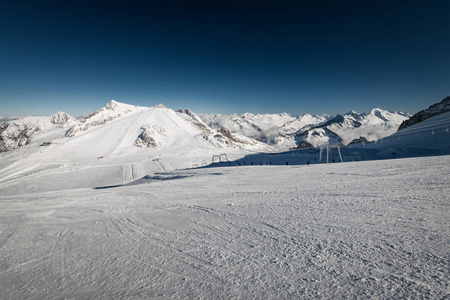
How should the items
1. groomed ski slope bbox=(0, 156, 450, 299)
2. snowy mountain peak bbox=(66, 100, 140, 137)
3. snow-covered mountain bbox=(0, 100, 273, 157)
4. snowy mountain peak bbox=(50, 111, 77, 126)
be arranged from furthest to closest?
snowy mountain peak bbox=(50, 111, 77, 126) < snowy mountain peak bbox=(66, 100, 140, 137) < snow-covered mountain bbox=(0, 100, 273, 157) < groomed ski slope bbox=(0, 156, 450, 299)

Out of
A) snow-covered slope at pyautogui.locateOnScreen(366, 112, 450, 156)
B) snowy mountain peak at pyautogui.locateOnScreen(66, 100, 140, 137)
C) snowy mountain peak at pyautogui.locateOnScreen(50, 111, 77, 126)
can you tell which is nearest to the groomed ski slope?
snow-covered slope at pyautogui.locateOnScreen(366, 112, 450, 156)

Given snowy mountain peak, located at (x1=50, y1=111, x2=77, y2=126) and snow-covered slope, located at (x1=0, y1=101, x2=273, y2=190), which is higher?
snowy mountain peak, located at (x1=50, y1=111, x2=77, y2=126)

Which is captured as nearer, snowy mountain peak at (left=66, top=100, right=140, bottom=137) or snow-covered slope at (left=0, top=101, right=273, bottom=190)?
snow-covered slope at (left=0, top=101, right=273, bottom=190)

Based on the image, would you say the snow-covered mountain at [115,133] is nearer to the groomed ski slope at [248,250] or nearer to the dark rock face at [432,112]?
the groomed ski slope at [248,250]

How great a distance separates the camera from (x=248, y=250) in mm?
3734

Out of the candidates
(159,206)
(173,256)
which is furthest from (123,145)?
(173,256)

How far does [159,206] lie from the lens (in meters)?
7.36

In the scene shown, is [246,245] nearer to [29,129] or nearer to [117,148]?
[117,148]

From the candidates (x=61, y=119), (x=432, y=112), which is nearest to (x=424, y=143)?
(x=432, y=112)

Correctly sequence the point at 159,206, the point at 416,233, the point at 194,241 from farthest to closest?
the point at 159,206 → the point at 194,241 → the point at 416,233

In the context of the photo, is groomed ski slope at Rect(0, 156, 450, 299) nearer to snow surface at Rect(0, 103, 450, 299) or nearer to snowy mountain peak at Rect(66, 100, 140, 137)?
snow surface at Rect(0, 103, 450, 299)

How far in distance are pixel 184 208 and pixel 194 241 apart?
2.68 metres

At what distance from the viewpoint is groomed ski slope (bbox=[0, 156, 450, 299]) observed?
2754 mm

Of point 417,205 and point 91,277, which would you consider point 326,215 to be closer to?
point 417,205
